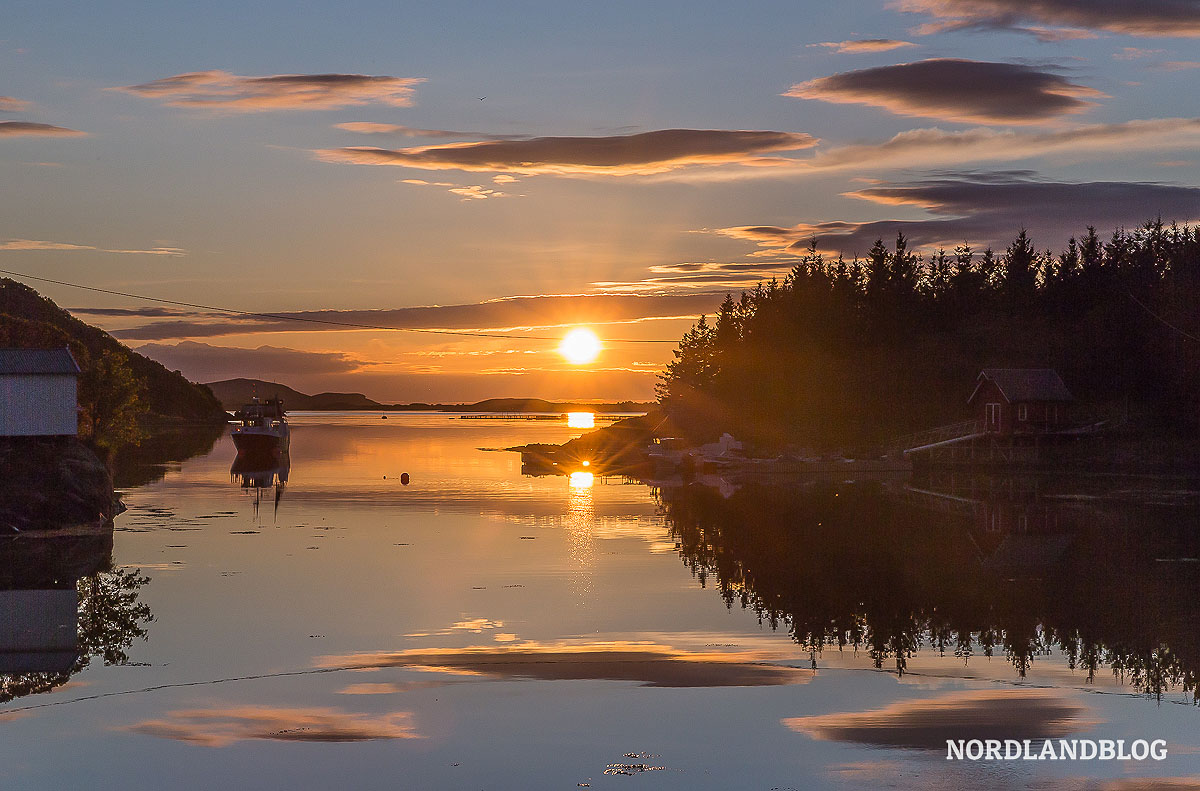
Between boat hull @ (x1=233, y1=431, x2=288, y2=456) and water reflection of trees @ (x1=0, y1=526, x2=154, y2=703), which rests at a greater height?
boat hull @ (x1=233, y1=431, x2=288, y2=456)

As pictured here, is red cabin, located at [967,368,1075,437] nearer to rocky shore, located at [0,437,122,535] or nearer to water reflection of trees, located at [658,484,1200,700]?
water reflection of trees, located at [658,484,1200,700]

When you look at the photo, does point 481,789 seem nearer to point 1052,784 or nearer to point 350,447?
point 1052,784

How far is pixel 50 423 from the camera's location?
46.9 metres

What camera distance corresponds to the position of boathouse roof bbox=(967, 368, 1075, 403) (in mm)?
92875

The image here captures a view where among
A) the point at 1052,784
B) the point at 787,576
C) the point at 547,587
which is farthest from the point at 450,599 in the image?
the point at 1052,784

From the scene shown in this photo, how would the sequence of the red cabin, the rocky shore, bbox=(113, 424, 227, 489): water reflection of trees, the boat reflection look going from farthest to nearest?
the red cabin
bbox=(113, 424, 227, 489): water reflection of trees
the boat reflection
the rocky shore

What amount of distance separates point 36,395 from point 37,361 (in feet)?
5.44

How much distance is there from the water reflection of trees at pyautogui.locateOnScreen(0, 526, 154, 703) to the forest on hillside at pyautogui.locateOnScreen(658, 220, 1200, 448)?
79.1 meters

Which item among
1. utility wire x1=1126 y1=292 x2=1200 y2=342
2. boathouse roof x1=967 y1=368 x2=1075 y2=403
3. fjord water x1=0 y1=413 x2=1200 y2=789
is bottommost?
fjord water x1=0 y1=413 x2=1200 y2=789

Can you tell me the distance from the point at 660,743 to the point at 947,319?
11779 centimetres

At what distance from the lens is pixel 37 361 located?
156 feet

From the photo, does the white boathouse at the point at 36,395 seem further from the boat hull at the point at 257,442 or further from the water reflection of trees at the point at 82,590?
the boat hull at the point at 257,442

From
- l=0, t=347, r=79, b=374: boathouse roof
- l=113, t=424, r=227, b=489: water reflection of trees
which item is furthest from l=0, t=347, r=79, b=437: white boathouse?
l=113, t=424, r=227, b=489: water reflection of trees

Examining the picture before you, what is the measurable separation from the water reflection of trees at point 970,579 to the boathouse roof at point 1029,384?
3627 cm
